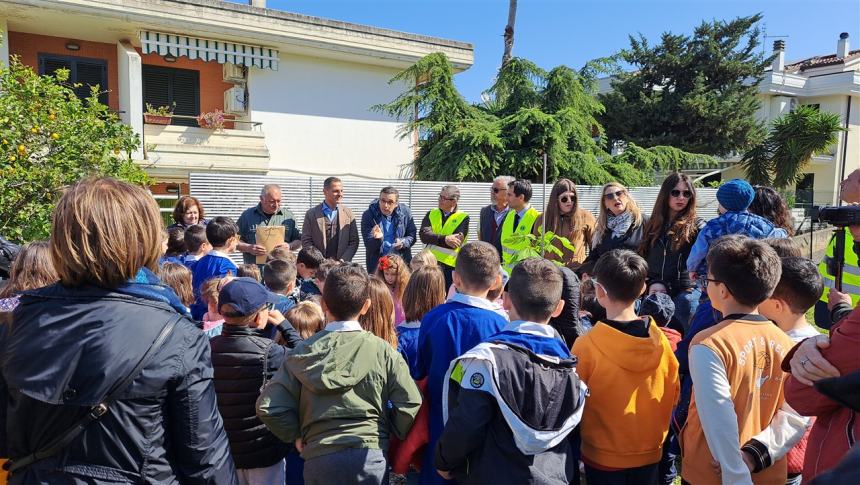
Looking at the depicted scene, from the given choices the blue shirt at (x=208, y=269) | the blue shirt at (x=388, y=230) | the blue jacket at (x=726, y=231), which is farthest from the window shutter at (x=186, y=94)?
the blue jacket at (x=726, y=231)

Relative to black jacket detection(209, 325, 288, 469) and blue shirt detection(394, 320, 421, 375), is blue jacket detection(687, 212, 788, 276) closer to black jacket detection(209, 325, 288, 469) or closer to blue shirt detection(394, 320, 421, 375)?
blue shirt detection(394, 320, 421, 375)

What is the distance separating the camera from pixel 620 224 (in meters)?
5.14

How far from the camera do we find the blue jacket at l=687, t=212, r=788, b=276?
161 inches

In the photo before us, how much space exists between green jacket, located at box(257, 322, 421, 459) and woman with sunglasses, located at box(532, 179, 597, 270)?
11.2 ft

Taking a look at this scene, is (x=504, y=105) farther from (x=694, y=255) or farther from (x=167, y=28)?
(x=694, y=255)

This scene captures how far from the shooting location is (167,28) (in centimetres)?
1372

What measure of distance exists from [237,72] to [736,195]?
13832 millimetres

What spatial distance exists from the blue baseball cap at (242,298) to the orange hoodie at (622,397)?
151cm

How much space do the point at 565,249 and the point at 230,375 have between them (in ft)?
12.2

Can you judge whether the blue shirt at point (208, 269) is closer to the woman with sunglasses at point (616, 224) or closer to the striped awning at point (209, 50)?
the woman with sunglasses at point (616, 224)

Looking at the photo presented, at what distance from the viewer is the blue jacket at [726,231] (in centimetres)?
408

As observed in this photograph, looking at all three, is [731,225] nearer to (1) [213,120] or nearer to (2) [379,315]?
(2) [379,315]

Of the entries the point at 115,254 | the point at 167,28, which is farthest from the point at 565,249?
the point at 167,28

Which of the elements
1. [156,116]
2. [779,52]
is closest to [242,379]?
[156,116]
